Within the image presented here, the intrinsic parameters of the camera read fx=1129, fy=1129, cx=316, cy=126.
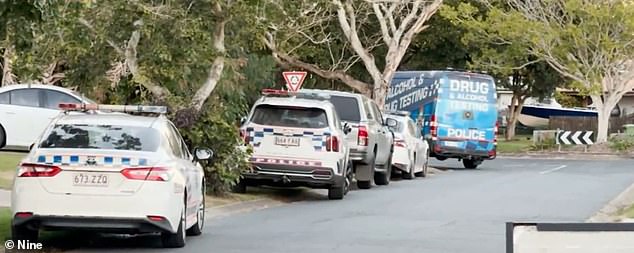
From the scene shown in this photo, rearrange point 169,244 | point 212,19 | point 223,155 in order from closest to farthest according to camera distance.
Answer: point 169,244 < point 223,155 < point 212,19

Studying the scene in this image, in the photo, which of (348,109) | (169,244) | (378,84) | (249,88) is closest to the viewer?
(169,244)

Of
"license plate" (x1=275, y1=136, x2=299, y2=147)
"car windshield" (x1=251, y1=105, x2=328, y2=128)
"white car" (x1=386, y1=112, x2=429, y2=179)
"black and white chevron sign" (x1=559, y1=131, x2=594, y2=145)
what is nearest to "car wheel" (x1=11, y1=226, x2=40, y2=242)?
"license plate" (x1=275, y1=136, x2=299, y2=147)

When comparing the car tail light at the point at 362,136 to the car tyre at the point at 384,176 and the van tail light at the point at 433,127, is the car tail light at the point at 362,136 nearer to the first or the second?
the car tyre at the point at 384,176

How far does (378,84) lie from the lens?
36.2m

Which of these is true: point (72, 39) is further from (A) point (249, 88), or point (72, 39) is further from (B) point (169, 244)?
(A) point (249, 88)

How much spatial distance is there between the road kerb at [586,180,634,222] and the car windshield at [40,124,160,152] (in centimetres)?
740

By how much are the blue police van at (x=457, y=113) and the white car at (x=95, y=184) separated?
2229 centimetres

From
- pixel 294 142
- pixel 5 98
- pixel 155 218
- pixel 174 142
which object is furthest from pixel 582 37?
pixel 155 218

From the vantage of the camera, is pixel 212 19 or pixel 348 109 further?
pixel 348 109

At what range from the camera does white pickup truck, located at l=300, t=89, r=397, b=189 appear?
22391 millimetres

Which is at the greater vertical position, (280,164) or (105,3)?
(105,3)

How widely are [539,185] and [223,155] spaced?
1006 cm

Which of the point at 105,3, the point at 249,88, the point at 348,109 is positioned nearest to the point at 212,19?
the point at 105,3

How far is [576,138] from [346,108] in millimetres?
26751
